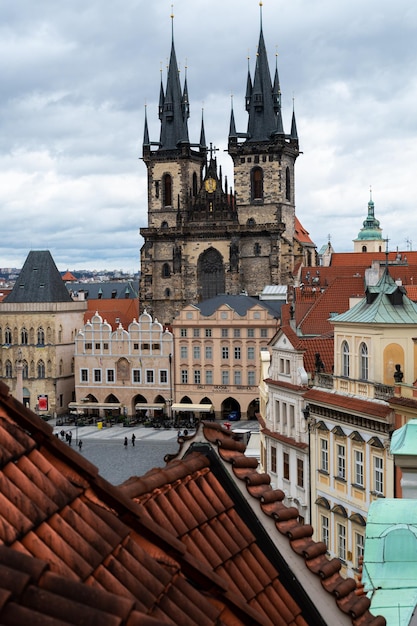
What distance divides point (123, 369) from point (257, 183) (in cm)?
2242

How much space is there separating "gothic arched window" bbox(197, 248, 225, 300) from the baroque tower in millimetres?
87

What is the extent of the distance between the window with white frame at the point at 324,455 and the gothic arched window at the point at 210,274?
55229 mm

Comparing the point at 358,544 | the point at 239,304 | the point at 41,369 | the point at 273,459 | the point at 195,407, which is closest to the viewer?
the point at 358,544

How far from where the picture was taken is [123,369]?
68312mm

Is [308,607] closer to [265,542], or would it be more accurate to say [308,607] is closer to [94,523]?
[265,542]

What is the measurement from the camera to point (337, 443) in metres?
23.4

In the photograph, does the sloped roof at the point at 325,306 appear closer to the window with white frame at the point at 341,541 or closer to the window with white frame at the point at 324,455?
the window with white frame at the point at 324,455

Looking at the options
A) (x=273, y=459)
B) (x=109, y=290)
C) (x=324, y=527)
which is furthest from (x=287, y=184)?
(x=324, y=527)

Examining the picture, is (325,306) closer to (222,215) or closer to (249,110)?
(222,215)

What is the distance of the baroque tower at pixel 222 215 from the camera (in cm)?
7831

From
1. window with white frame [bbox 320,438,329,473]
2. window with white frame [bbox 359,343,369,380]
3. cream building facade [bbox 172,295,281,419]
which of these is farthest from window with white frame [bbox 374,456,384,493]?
cream building facade [bbox 172,295,281,419]

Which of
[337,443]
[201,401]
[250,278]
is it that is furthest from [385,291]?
[250,278]

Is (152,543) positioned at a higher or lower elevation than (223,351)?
higher

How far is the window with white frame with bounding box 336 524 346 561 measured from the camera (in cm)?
2237
